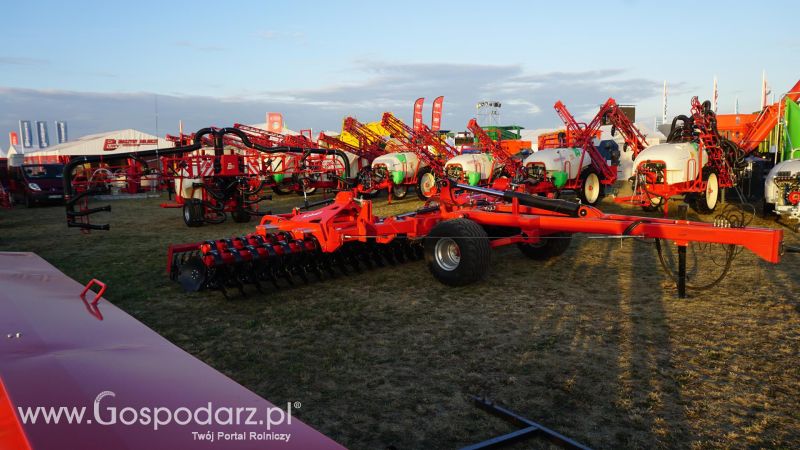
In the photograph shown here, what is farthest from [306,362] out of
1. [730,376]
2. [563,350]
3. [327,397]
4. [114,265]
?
[114,265]

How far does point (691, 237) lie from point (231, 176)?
380 inches

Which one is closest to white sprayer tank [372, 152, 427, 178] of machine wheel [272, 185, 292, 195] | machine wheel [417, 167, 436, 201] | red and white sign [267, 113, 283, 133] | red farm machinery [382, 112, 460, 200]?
red farm machinery [382, 112, 460, 200]

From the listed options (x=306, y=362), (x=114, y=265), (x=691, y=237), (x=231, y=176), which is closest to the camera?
(x=306, y=362)

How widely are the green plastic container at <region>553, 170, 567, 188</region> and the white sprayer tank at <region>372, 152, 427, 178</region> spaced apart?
4.83 m

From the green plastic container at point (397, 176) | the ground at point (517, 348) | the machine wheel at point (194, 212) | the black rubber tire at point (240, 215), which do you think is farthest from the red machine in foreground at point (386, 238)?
the green plastic container at point (397, 176)

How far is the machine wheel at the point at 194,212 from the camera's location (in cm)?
1211

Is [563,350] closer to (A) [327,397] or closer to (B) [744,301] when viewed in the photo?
(A) [327,397]

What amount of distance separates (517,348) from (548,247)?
11.2 feet

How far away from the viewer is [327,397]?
3.56 meters

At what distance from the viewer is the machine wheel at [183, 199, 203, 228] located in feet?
39.7

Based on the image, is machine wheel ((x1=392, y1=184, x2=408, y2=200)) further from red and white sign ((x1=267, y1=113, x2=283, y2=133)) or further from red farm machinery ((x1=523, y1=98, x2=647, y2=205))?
red and white sign ((x1=267, y1=113, x2=283, y2=133))

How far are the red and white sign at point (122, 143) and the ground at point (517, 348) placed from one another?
3036cm

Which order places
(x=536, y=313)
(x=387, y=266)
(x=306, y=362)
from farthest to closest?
1. (x=387, y=266)
2. (x=536, y=313)
3. (x=306, y=362)

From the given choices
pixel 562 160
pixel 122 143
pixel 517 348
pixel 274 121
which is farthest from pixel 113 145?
pixel 517 348
